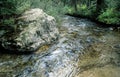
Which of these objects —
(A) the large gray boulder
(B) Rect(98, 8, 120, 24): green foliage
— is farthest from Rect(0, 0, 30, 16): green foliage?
(B) Rect(98, 8, 120, 24): green foliage

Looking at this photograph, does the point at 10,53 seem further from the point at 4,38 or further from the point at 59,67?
the point at 59,67

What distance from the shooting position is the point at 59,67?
25.5 feet

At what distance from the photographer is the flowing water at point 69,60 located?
7.22m

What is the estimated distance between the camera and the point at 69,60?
8.52m

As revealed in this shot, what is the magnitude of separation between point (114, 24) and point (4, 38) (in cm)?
969

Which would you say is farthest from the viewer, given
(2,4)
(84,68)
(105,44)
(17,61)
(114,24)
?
(114,24)

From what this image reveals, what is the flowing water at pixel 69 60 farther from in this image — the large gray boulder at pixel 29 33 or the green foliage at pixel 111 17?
the green foliage at pixel 111 17

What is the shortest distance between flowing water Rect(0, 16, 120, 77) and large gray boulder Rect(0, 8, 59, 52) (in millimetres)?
414

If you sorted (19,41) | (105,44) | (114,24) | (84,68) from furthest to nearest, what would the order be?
1. (114,24)
2. (105,44)
3. (19,41)
4. (84,68)

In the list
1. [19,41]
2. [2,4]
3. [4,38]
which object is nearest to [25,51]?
[19,41]

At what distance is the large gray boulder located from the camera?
29.8ft

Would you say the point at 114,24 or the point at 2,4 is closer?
the point at 2,4

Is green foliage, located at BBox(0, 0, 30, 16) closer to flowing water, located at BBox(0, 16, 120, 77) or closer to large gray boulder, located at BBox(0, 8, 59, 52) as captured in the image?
large gray boulder, located at BBox(0, 8, 59, 52)

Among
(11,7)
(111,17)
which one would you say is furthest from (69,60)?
(111,17)
